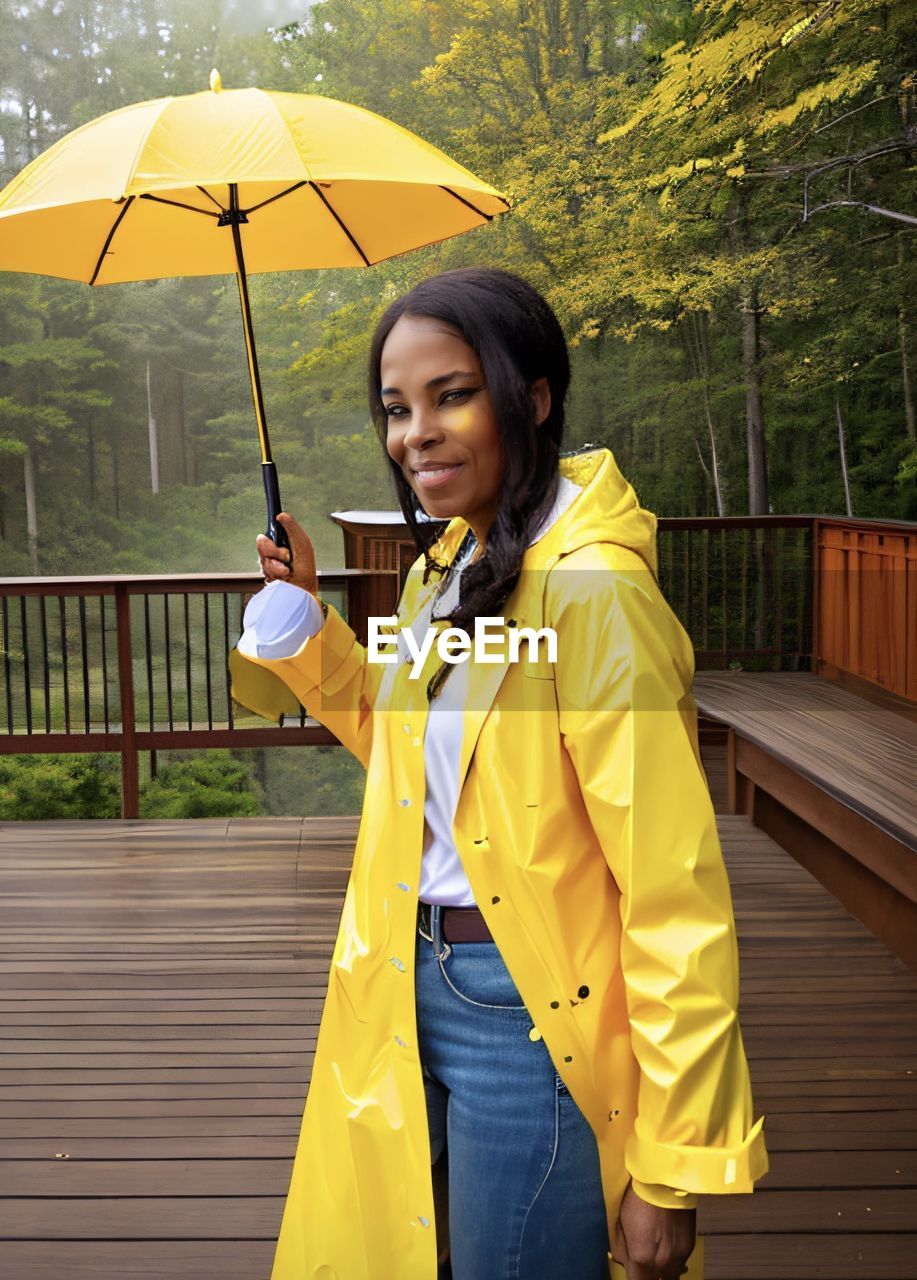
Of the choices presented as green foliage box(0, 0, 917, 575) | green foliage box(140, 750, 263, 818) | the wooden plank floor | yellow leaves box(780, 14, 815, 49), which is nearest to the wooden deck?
the wooden plank floor

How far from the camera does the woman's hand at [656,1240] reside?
90cm

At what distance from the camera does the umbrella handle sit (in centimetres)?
143

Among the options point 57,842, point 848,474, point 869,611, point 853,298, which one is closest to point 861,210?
point 853,298

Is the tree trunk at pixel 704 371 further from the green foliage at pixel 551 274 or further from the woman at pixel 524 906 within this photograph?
the woman at pixel 524 906

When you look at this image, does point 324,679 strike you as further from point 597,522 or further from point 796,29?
point 796,29

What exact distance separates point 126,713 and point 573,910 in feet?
14.5

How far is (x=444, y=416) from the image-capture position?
99cm

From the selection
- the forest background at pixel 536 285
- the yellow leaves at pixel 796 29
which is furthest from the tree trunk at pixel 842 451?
the yellow leaves at pixel 796 29

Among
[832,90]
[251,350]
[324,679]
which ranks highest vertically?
[832,90]

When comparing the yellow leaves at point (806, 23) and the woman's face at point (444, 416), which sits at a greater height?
the yellow leaves at point (806, 23)

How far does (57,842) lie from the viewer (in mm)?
4422

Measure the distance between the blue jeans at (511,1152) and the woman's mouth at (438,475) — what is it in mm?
412

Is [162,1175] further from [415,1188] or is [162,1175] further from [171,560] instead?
[171,560]

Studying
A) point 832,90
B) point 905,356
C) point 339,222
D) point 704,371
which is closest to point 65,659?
point 339,222
